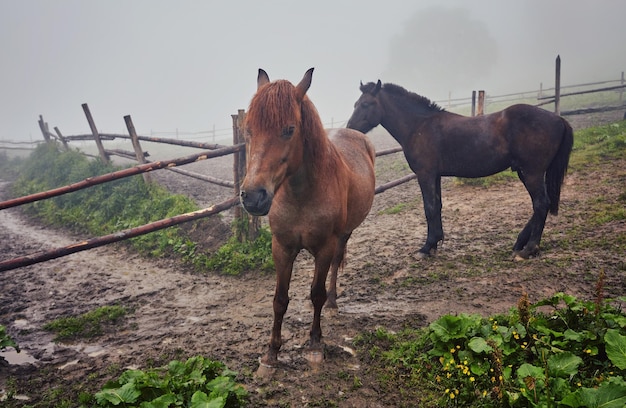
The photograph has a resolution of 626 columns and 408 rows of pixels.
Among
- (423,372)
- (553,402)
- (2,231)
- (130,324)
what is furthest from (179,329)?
(2,231)

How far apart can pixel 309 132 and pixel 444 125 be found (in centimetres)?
383

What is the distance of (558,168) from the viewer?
5.40 metres

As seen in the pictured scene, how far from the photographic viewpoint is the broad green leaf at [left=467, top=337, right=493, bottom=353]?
2.41m

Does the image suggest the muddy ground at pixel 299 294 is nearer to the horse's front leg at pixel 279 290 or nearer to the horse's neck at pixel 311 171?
the horse's front leg at pixel 279 290

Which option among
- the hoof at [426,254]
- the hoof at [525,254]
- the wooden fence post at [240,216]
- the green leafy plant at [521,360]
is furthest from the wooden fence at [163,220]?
the green leafy plant at [521,360]

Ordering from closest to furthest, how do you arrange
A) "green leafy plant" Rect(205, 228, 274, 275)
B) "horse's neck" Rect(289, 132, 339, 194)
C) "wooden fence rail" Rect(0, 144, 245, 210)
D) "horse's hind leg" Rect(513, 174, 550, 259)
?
"horse's neck" Rect(289, 132, 339, 194)
"wooden fence rail" Rect(0, 144, 245, 210)
"horse's hind leg" Rect(513, 174, 550, 259)
"green leafy plant" Rect(205, 228, 274, 275)

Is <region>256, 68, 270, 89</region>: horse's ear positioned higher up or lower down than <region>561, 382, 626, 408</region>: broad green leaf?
higher up

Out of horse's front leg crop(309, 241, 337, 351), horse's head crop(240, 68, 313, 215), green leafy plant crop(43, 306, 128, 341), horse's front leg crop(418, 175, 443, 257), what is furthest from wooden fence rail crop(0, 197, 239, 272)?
horse's front leg crop(418, 175, 443, 257)

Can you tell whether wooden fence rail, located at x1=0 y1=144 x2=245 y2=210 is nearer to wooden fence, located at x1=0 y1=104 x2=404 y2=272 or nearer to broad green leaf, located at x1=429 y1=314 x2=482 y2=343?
wooden fence, located at x1=0 y1=104 x2=404 y2=272

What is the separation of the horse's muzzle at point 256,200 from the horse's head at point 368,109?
14.3 ft

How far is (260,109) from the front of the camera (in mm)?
2557

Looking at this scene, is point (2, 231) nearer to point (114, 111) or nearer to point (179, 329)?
point (179, 329)

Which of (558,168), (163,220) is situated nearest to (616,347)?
(558,168)

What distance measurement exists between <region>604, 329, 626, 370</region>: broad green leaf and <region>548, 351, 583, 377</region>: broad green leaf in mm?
158
